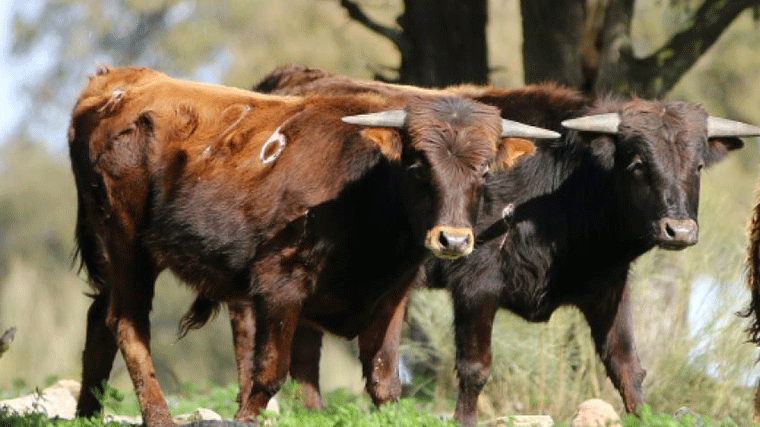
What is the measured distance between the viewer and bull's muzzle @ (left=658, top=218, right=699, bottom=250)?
10.2m

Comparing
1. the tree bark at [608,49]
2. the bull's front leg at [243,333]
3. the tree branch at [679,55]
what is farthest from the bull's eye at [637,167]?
the tree branch at [679,55]

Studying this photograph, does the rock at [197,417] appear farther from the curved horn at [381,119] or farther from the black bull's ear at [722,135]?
the black bull's ear at [722,135]

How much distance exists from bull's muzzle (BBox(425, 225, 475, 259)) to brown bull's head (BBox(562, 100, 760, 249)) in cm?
185

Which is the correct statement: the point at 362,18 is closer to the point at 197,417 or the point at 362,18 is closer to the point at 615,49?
the point at 615,49

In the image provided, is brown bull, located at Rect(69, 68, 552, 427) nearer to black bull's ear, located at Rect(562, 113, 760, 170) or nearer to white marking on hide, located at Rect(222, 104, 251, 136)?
white marking on hide, located at Rect(222, 104, 251, 136)

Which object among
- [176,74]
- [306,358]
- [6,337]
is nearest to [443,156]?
[6,337]

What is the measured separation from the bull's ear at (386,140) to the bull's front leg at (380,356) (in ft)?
3.58

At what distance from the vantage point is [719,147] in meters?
11.0

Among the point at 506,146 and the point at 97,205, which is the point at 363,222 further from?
the point at 97,205

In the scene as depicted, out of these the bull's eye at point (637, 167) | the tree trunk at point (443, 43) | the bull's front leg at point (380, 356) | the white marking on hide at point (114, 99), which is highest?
the white marking on hide at point (114, 99)

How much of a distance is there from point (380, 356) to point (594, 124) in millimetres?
2332

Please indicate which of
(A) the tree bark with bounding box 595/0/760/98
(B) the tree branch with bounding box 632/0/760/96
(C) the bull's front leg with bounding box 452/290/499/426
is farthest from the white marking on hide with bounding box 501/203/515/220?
(B) the tree branch with bounding box 632/0/760/96

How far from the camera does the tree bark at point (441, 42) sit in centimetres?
1742

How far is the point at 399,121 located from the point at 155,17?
809 inches
